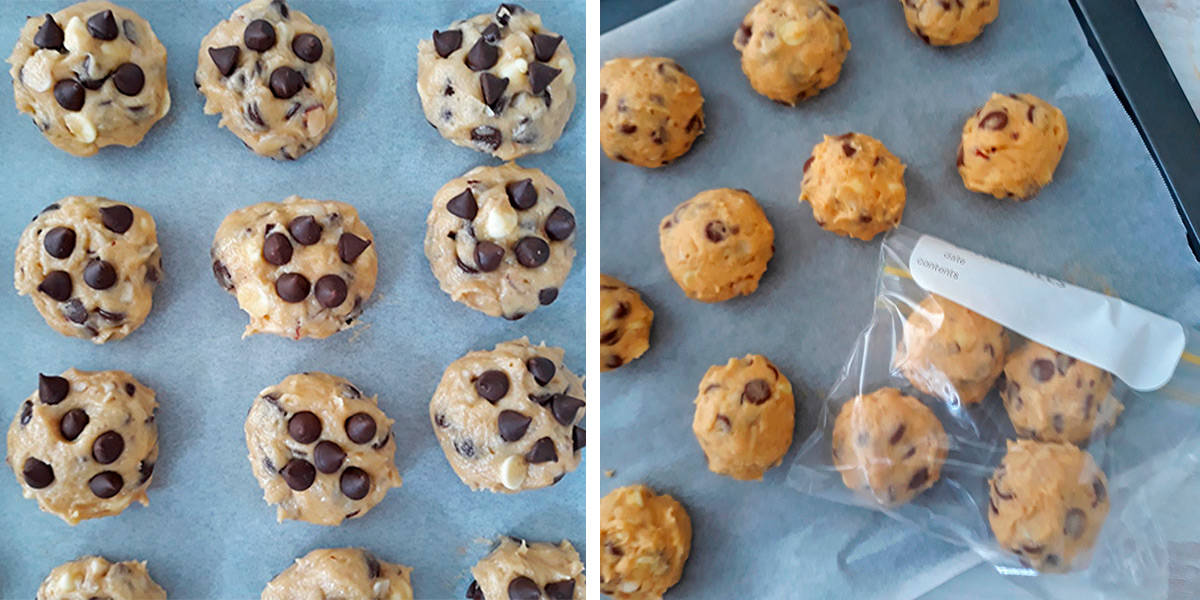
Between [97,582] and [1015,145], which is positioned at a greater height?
[1015,145]

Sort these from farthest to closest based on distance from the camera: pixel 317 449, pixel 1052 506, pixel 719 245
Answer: pixel 719 245
pixel 317 449
pixel 1052 506

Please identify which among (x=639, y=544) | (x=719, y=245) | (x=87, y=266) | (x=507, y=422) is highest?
(x=87, y=266)

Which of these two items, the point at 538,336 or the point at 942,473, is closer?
the point at 942,473

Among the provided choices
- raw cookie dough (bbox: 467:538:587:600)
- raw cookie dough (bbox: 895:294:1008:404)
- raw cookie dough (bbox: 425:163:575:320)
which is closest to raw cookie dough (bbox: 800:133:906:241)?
raw cookie dough (bbox: 895:294:1008:404)

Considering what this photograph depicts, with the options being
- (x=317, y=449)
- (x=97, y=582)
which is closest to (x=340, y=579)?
(x=317, y=449)

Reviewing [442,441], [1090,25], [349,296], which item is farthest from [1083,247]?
[349,296]

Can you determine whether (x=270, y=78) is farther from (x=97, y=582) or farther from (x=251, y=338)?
(x=97, y=582)

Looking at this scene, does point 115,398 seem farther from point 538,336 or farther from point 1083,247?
point 1083,247
